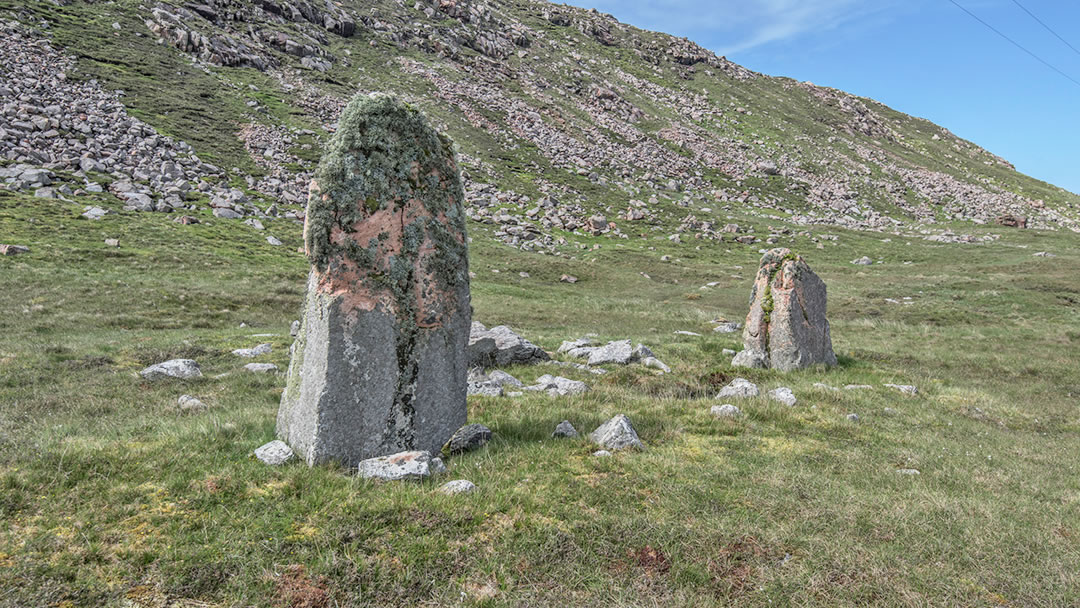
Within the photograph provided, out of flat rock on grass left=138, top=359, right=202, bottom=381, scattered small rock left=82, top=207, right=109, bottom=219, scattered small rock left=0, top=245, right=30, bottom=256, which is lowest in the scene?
flat rock on grass left=138, top=359, right=202, bottom=381

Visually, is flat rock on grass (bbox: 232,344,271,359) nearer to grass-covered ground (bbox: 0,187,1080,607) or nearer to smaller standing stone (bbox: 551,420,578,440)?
grass-covered ground (bbox: 0,187,1080,607)

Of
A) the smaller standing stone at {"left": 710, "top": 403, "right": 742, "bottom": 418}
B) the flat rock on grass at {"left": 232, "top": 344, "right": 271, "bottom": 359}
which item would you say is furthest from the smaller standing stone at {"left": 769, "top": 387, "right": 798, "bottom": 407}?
the flat rock on grass at {"left": 232, "top": 344, "right": 271, "bottom": 359}

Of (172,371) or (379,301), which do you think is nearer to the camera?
(379,301)

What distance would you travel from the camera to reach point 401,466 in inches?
258

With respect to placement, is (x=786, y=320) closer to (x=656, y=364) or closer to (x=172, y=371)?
(x=656, y=364)

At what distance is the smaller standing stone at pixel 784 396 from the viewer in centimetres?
1163

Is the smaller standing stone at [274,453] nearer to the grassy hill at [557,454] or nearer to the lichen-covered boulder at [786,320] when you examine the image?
the grassy hill at [557,454]

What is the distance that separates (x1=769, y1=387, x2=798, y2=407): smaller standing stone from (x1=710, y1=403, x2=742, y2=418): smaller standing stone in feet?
5.73

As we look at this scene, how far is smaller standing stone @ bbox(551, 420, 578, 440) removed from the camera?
8422 millimetres

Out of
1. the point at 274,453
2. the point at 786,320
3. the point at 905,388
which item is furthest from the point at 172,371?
the point at 905,388

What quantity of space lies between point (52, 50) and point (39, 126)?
20036 mm

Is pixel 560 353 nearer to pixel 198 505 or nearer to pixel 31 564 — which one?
pixel 198 505

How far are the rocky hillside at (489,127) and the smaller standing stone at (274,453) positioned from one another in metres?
44.9

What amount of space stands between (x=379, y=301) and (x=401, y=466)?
7.41ft
